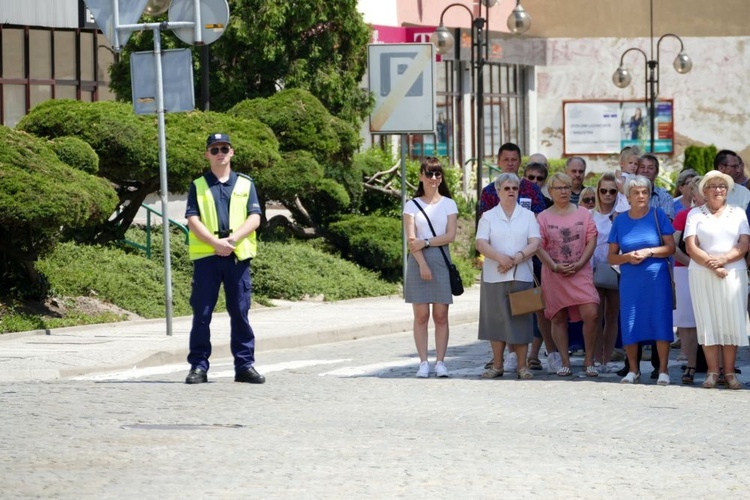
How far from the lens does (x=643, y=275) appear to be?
13.4 m

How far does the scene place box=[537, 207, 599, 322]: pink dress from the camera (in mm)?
13938

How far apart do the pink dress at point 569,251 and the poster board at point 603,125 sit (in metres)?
38.2

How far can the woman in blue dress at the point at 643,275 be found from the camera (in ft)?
43.7

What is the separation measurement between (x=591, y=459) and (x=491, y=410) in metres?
2.35

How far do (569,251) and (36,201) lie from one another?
19.6 ft

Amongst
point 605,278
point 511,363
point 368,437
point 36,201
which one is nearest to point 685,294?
point 605,278

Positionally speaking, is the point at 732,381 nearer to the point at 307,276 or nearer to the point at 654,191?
the point at 654,191

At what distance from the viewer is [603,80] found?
52469mm

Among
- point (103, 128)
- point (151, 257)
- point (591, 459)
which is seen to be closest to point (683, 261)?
point (591, 459)

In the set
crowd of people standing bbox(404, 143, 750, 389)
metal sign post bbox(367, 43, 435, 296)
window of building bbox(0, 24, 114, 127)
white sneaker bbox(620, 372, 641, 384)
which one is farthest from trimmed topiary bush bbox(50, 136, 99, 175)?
window of building bbox(0, 24, 114, 127)

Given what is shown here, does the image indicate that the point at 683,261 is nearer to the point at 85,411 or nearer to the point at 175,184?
the point at 85,411

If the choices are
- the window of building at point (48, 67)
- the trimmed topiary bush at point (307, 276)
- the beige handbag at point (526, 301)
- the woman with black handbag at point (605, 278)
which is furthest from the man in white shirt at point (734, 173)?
the window of building at point (48, 67)

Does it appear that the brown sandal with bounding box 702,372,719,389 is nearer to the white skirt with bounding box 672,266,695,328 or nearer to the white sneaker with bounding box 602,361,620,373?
the white skirt with bounding box 672,266,695,328

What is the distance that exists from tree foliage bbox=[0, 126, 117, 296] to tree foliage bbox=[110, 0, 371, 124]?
29.8 ft
